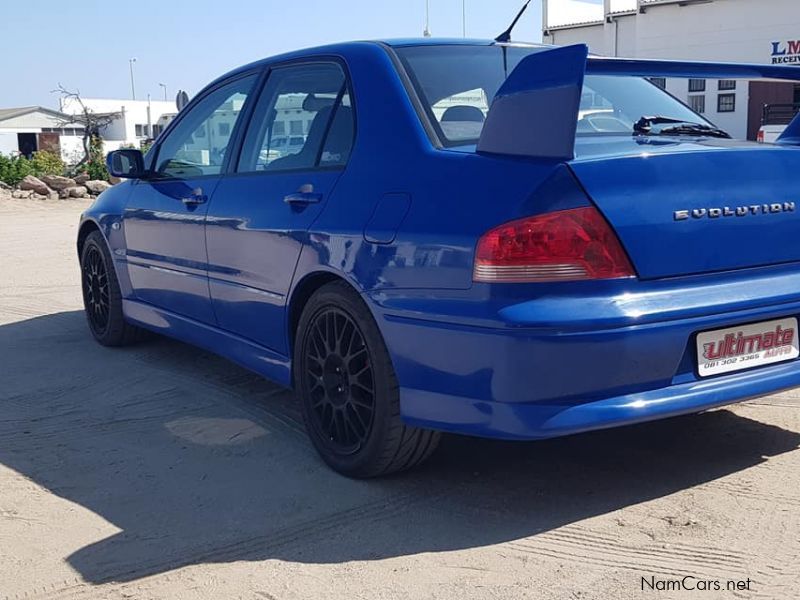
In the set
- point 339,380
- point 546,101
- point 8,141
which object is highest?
point 8,141

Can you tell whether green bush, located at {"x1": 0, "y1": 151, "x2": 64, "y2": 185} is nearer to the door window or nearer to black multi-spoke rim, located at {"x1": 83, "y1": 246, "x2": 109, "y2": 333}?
black multi-spoke rim, located at {"x1": 83, "y1": 246, "x2": 109, "y2": 333}

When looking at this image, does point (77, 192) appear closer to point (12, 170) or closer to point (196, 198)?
point (12, 170)

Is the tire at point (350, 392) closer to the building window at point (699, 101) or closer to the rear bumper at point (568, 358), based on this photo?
the rear bumper at point (568, 358)

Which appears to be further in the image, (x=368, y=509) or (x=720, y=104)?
(x=720, y=104)

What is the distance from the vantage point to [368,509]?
348 cm

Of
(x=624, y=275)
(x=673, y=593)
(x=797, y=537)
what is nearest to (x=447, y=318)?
(x=624, y=275)

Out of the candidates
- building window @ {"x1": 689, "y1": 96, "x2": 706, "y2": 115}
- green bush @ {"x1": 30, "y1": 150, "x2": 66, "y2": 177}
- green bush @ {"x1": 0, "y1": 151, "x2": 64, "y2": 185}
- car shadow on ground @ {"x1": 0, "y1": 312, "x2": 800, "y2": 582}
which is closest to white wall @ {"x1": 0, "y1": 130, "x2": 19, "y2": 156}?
green bush @ {"x1": 30, "y1": 150, "x2": 66, "y2": 177}

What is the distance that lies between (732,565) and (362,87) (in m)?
2.22

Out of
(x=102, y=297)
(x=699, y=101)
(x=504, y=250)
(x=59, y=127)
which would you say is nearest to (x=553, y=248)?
(x=504, y=250)

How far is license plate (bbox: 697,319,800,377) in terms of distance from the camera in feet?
10.5

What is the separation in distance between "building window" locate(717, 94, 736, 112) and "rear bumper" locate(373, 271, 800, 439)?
2894 cm

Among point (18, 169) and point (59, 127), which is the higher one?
point (59, 127)
